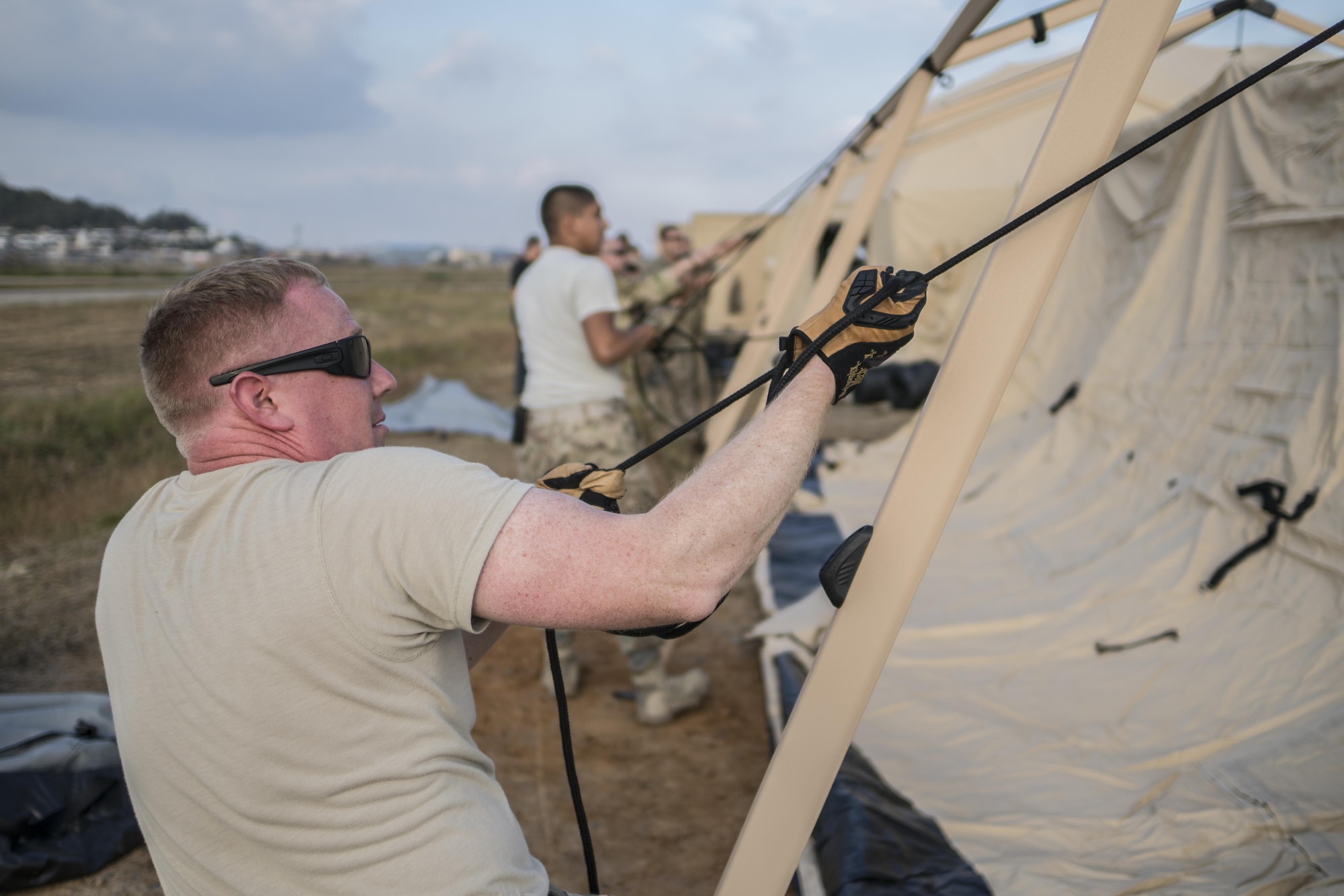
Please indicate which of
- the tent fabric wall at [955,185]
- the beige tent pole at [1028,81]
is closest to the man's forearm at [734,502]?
the beige tent pole at [1028,81]

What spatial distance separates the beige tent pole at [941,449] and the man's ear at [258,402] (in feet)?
3.07

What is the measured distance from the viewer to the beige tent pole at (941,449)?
1335 mm

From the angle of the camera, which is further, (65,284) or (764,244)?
(65,284)

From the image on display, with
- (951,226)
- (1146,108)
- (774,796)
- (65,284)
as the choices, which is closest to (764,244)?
(951,226)

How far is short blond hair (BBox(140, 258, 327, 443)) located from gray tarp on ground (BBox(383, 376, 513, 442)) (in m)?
7.03

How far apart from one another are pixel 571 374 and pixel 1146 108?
7.19 meters

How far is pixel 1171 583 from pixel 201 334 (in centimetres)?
389

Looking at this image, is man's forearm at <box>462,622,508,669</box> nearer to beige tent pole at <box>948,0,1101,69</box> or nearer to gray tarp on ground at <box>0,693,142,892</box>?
gray tarp on ground at <box>0,693,142,892</box>

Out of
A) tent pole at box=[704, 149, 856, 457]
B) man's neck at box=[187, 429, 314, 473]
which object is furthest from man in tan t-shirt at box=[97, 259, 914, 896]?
tent pole at box=[704, 149, 856, 457]

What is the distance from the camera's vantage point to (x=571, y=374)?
3699mm

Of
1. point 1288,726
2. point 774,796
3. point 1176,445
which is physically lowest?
point 1288,726

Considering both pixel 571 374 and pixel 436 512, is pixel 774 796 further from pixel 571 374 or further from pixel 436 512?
pixel 571 374

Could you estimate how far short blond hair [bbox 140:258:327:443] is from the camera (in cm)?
Result: 116

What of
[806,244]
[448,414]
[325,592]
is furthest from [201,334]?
[448,414]
